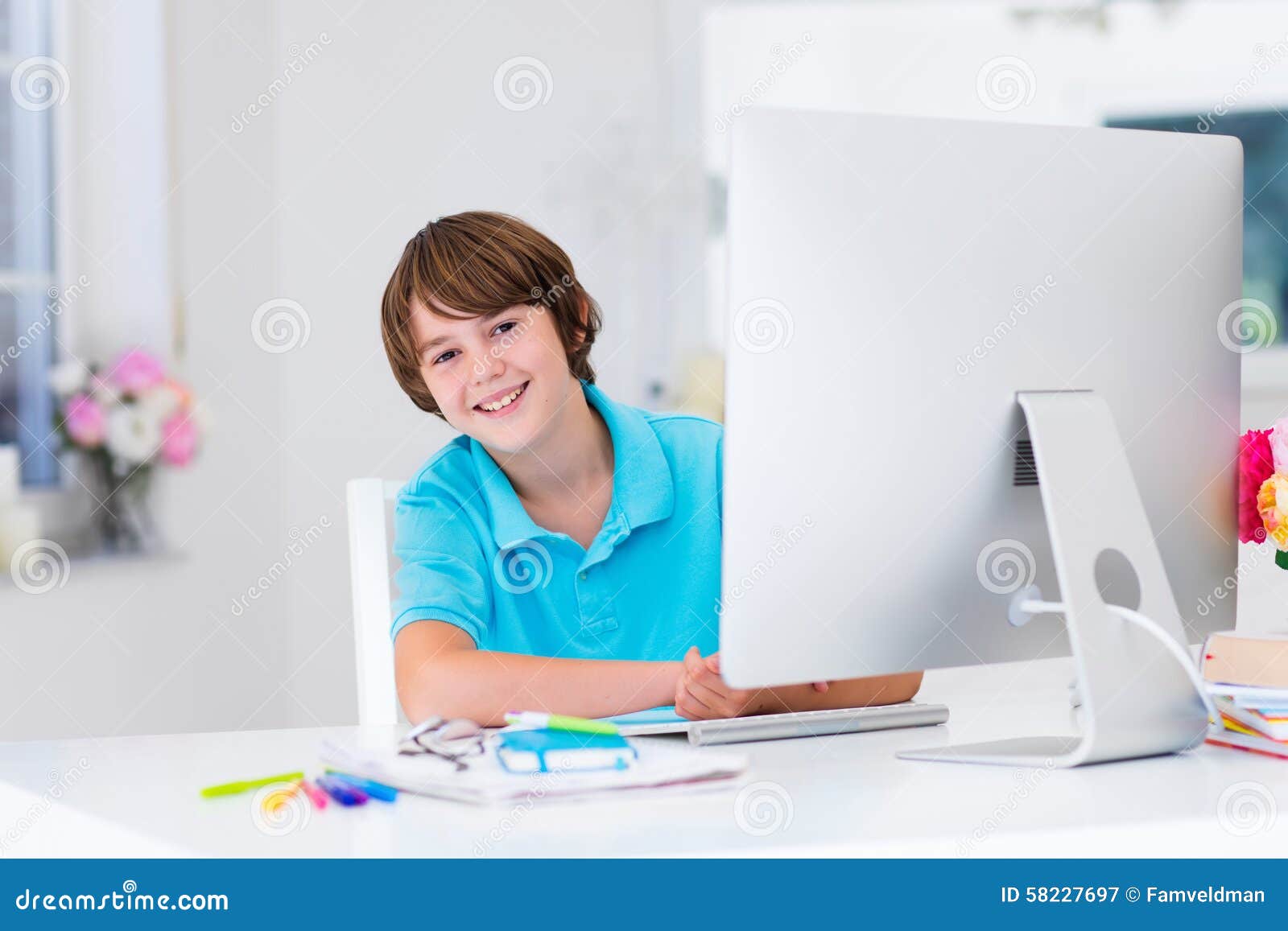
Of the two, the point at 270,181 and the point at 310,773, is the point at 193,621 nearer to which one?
the point at 270,181

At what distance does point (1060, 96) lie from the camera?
3098 mm

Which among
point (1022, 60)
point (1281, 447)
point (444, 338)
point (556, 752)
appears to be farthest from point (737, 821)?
point (1022, 60)

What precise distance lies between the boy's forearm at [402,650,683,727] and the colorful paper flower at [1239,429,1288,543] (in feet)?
1.73

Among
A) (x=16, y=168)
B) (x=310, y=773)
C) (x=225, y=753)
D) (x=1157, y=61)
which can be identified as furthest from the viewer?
(x=1157, y=61)

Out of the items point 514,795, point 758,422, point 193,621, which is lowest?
point 514,795

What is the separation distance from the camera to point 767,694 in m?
1.22

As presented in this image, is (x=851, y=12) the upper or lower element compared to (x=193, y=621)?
upper

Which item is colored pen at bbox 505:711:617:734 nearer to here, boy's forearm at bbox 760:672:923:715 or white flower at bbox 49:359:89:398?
boy's forearm at bbox 760:672:923:715

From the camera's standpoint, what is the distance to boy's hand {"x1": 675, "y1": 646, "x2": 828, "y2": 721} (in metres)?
1.17

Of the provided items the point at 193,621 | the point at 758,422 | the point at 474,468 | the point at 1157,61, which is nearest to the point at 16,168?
the point at 193,621

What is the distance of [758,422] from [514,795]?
31cm

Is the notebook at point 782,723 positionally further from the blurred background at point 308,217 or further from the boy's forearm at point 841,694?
the blurred background at point 308,217

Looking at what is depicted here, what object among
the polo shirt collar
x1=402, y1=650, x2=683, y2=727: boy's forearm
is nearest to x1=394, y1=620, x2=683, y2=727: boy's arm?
x1=402, y1=650, x2=683, y2=727: boy's forearm

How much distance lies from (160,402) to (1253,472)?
2.13 m
